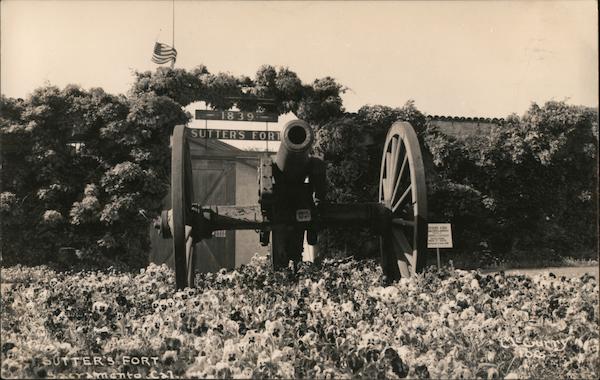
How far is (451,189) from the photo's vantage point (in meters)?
11.9

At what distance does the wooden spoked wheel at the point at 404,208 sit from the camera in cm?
464

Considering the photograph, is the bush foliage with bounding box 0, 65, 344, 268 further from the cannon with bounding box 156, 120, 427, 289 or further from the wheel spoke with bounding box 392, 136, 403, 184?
the wheel spoke with bounding box 392, 136, 403, 184

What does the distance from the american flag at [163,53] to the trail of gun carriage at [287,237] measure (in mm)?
392

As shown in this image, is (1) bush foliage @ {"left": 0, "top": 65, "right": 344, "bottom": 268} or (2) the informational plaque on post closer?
(2) the informational plaque on post

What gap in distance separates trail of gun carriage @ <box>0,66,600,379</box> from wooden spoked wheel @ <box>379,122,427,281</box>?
0.06 feet

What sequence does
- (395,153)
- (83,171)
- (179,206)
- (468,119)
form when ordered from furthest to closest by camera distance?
(468,119) < (83,171) < (395,153) < (179,206)

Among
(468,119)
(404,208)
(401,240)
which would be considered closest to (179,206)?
(401,240)

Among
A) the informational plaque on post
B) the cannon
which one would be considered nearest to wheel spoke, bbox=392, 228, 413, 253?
the cannon

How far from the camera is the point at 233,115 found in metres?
11.6

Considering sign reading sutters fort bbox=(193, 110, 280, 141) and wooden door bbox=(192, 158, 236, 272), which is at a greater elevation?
sign reading sutters fort bbox=(193, 110, 280, 141)

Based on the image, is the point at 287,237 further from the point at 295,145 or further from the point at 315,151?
the point at 315,151

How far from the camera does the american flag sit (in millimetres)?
11289

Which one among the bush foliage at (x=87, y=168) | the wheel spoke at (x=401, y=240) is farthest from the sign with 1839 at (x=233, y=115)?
the wheel spoke at (x=401, y=240)

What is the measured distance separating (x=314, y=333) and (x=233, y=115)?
9.07 m
